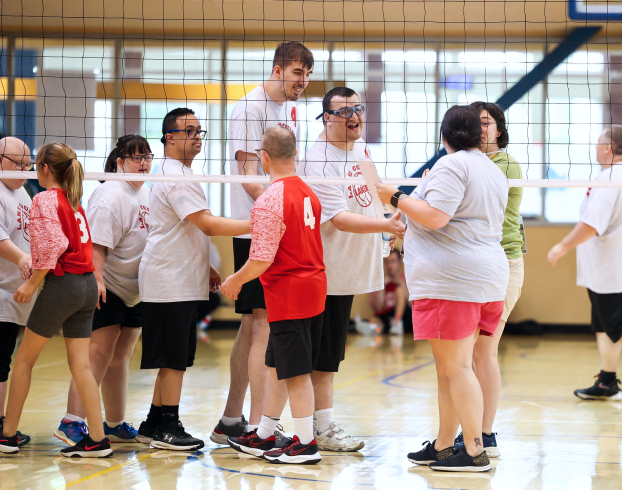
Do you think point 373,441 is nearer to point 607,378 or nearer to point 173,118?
point 173,118

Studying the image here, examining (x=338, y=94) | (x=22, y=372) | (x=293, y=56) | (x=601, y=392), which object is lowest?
(x=601, y=392)

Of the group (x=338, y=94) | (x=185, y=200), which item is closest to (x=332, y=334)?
(x=185, y=200)

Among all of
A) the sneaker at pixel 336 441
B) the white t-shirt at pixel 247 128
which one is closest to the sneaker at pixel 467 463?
the sneaker at pixel 336 441

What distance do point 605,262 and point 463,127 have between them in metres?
2.70

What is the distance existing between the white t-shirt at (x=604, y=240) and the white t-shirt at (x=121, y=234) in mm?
3250

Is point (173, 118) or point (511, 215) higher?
point (173, 118)

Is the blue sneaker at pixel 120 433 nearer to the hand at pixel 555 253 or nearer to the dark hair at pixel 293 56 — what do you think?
the dark hair at pixel 293 56

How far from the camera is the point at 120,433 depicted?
12.7 feet

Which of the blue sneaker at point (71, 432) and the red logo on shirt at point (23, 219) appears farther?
the red logo on shirt at point (23, 219)

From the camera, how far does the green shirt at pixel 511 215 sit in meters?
3.65

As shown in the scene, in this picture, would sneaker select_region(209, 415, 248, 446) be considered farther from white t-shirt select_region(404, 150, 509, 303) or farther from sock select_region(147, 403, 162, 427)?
white t-shirt select_region(404, 150, 509, 303)

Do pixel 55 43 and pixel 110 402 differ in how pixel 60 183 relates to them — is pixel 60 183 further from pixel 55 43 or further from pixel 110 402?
pixel 55 43

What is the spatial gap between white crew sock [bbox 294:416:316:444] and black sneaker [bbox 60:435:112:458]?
93 cm

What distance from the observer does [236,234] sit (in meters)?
3.56
